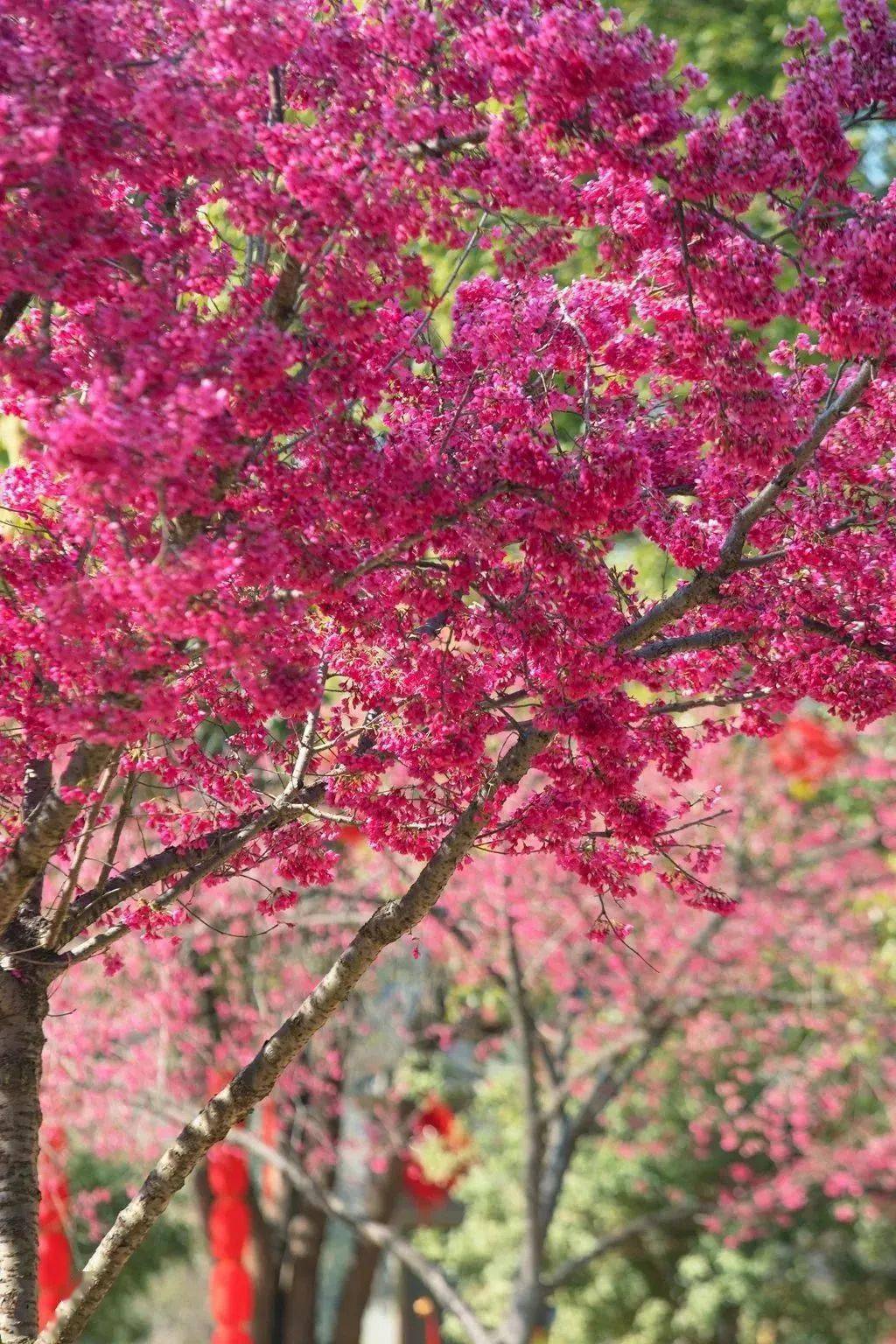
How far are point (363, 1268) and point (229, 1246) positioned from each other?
4.67 ft

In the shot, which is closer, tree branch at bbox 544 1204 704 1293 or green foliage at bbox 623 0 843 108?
tree branch at bbox 544 1204 704 1293

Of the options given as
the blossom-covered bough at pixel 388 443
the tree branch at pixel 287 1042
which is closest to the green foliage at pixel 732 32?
the blossom-covered bough at pixel 388 443

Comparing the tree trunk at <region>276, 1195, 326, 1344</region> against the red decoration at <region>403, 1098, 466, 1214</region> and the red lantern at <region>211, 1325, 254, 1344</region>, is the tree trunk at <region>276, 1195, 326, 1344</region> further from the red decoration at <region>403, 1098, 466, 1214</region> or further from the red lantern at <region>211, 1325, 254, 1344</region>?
the red decoration at <region>403, 1098, 466, 1214</region>

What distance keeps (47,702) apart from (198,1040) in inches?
361

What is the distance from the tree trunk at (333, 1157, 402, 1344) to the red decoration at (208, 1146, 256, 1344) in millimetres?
1102

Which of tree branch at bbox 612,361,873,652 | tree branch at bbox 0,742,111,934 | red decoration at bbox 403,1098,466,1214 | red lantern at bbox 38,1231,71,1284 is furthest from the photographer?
red decoration at bbox 403,1098,466,1214

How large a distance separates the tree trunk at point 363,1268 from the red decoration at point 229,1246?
1102 millimetres

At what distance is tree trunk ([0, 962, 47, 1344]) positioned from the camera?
4.02 m

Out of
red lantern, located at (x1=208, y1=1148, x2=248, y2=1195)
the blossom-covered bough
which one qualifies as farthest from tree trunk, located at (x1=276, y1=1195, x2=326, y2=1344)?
the blossom-covered bough

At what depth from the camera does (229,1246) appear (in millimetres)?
13328

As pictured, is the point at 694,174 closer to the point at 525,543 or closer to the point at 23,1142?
the point at 525,543

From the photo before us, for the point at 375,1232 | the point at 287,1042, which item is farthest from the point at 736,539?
the point at 375,1232

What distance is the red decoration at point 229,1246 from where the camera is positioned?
13.1 meters

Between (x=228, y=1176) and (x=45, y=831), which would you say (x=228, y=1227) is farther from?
(x=45, y=831)
